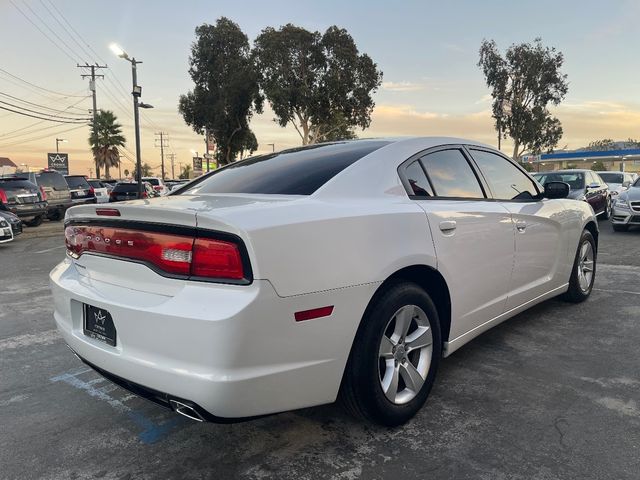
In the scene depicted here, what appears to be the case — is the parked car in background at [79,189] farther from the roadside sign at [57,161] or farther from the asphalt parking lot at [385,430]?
the roadside sign at [57,161]

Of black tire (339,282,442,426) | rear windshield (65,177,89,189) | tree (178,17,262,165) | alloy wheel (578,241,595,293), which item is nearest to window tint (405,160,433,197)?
black tire (339,282,442,426)

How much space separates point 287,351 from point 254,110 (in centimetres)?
3593

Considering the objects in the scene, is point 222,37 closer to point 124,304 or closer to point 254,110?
point 254,110

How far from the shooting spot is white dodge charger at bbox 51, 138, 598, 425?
6.58 feet

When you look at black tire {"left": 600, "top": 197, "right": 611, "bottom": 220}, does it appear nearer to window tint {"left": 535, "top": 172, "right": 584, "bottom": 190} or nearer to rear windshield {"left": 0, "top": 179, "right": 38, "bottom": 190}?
window tint {"left": 535, "top": 172, "right": 584, "bottom": 190}

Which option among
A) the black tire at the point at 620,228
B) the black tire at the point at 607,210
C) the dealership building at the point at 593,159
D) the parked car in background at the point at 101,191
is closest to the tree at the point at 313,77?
the parked car in background at the point at 101,191

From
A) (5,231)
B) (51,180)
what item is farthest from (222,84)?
(5,231)

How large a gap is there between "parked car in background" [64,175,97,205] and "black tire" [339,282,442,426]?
17554mm

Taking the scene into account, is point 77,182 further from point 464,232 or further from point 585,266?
point 464,232

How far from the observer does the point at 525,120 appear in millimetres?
32844

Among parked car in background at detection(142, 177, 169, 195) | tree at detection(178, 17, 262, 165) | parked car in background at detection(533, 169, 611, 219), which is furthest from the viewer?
tree at detection(178, 17, 262, 165)

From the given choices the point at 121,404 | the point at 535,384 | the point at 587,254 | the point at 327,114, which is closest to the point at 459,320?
the point at 535,384

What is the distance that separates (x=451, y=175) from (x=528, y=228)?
0.92m

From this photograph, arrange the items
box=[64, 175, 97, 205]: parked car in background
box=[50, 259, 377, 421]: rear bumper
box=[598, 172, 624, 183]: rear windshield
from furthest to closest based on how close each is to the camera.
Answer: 1. box=[598, 172, 624, 183]: rear windshield
2. box=[64, 175, 97, 205]: parked car in background
3. box=[50, 259, 377, 421]: rear bumper
